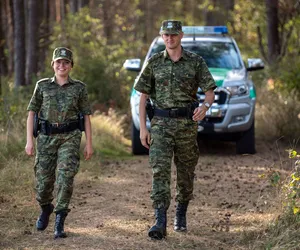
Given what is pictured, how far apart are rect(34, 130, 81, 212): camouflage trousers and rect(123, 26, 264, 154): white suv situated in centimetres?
454

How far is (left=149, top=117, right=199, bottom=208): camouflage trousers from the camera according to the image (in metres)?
6.16

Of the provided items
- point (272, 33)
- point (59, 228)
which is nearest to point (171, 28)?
point (59, 228)

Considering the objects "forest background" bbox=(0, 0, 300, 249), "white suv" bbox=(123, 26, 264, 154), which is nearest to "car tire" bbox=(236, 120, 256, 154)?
"white suv" bbox=(123, 26, 264, 154)

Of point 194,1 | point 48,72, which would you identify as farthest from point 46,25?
point 194,1

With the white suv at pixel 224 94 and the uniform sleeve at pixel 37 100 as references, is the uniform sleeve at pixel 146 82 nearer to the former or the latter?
the uniform sleeve at pixel 37 100

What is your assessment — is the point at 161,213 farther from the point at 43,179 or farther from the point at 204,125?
the point at 204,125

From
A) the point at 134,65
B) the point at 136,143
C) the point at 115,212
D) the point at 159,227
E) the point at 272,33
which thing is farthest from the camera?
the point at 272,33

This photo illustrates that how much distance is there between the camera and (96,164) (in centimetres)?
1024

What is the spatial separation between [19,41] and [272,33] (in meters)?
7.58

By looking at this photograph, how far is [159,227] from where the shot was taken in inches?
239

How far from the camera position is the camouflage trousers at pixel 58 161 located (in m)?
6.21

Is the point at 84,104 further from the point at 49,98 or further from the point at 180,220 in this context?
the point at 180,220

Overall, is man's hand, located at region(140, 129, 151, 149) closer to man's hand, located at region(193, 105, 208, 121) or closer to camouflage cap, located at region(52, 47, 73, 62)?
man's hand, located at region(193, 105, 208, 121)

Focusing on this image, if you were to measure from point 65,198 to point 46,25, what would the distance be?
649 inches
